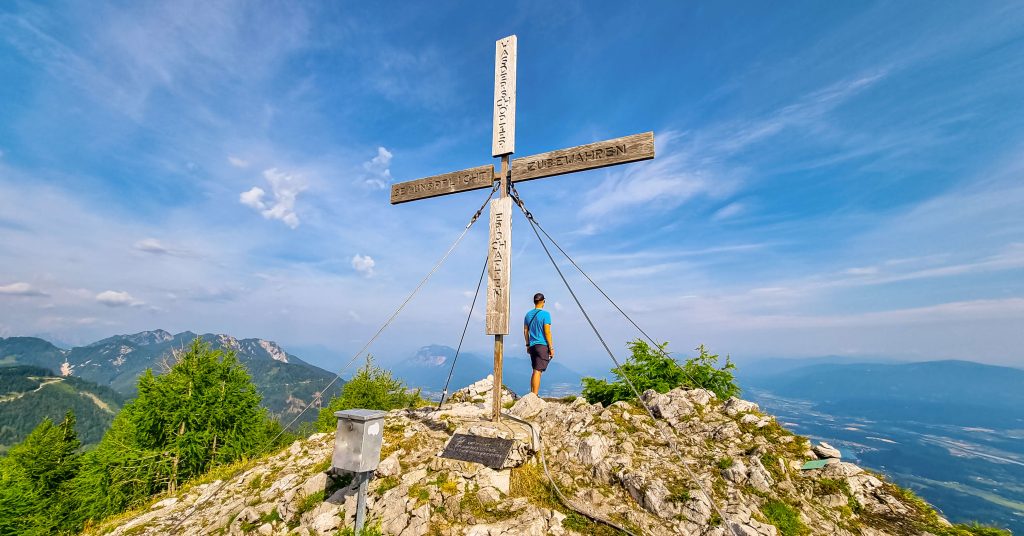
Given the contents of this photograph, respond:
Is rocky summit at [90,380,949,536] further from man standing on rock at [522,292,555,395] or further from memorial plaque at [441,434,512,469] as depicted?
man standing on rock at [522,292,555,395]

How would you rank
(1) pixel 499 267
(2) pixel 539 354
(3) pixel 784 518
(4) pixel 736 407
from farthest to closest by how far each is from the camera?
(2) pixel 539 354, (4) pixel 736 407, (1) pixel 499 267, (3) pixel 784 518

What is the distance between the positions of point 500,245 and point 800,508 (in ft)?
24.7

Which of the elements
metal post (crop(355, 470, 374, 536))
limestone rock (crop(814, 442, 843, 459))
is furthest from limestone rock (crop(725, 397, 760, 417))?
metal post (crop(355, 470, 374, 536))

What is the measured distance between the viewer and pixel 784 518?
19.9 feet

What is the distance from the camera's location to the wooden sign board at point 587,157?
764 centimetres

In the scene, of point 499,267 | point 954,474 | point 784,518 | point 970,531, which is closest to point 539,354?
point 499,267

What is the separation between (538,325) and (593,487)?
4420 millimetres

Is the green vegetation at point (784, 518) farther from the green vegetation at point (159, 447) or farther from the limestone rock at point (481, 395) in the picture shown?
the green vegetation at point (159, 447)

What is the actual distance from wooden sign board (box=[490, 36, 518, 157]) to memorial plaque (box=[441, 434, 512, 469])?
22.1ft

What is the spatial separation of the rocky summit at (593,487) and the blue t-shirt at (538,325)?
1896 mm

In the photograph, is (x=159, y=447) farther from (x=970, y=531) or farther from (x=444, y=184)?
(x=970, y=531)

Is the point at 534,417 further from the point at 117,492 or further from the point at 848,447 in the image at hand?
the point at 848,447

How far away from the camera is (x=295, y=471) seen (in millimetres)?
9164

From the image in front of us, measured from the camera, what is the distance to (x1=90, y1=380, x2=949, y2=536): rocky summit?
6.13 meters
